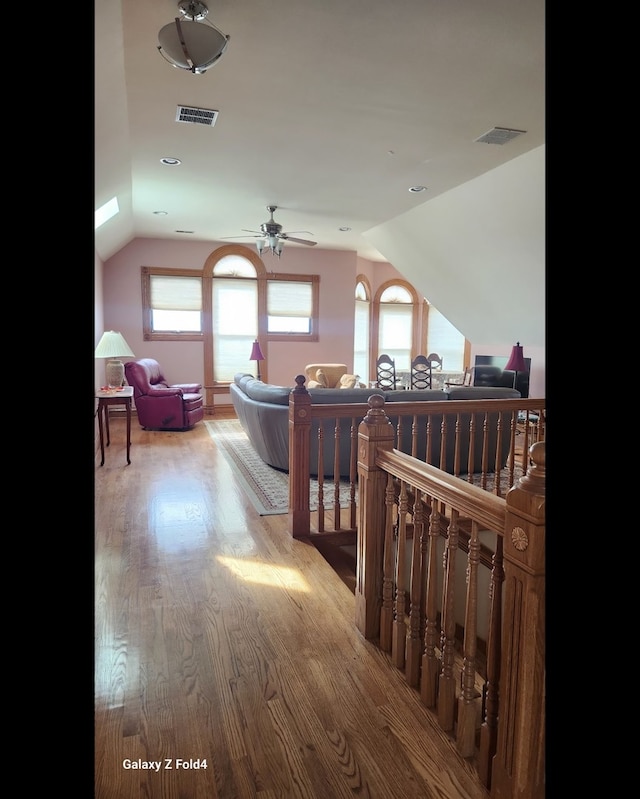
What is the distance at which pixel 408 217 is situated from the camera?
282 inches

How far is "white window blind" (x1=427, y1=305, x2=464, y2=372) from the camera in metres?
11.6

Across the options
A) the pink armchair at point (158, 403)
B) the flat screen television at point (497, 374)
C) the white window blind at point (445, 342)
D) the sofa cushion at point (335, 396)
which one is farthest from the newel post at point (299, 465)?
the white window blind at point (445, 342)


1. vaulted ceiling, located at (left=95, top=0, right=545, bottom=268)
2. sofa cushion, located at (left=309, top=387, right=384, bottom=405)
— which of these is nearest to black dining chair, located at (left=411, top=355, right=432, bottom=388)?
vaulted ceiling, located at (left=95, top=0, right=545, bottom=268)

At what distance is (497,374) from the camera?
8.00 m

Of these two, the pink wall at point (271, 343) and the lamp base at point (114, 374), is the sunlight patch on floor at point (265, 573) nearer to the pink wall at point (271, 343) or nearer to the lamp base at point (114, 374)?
the lamp base at point (114, 374)

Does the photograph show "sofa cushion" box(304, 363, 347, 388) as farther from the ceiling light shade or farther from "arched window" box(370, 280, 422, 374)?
the ceiling light shade

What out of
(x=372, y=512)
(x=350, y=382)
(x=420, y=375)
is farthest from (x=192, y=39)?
(x=420, y=375)

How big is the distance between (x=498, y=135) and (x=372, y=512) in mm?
3508

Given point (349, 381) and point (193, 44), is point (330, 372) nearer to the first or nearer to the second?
point (349, 381)

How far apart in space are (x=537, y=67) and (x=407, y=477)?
2745mm

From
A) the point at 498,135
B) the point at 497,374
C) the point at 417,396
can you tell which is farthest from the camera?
the point at 497,374

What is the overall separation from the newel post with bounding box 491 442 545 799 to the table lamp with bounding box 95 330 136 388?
483cm
